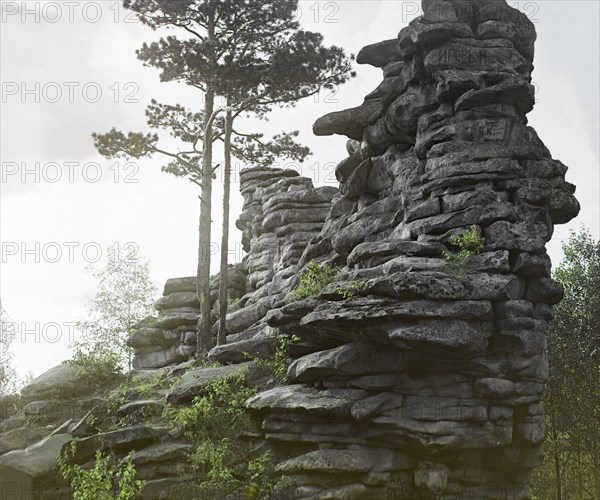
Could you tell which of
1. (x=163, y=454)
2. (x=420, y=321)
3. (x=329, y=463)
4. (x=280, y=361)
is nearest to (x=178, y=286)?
(x=280, y=361)

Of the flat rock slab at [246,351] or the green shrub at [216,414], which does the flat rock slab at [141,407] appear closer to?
the green shrub at [216,414]

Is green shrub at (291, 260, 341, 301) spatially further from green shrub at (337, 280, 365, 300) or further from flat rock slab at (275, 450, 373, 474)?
flat rock slab at (275, 450, 373, 474)

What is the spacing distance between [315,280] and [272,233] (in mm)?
10970

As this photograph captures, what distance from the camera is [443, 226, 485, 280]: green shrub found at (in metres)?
16.4

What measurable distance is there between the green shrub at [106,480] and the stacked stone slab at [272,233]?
26.1ft

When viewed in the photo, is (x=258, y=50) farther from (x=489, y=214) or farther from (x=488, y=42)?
(x=489, y=214)

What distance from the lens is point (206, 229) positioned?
2883cm

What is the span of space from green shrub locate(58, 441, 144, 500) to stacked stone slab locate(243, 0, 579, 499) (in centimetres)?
373

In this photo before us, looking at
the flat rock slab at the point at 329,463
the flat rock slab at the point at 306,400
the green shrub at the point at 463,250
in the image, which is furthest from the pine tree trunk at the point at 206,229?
the green shrub at the point at 463,250

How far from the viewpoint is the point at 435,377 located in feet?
53.3

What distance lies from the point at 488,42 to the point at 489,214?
23.7ft

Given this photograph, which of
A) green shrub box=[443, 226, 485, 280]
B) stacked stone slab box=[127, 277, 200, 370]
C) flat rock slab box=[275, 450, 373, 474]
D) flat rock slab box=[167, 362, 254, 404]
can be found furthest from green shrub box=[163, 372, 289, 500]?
stacked stone slab box=[127, 277, 200, 370]

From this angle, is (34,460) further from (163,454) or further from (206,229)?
(206,229)

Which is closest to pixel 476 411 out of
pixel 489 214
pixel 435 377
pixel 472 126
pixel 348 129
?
pixel 435 377
